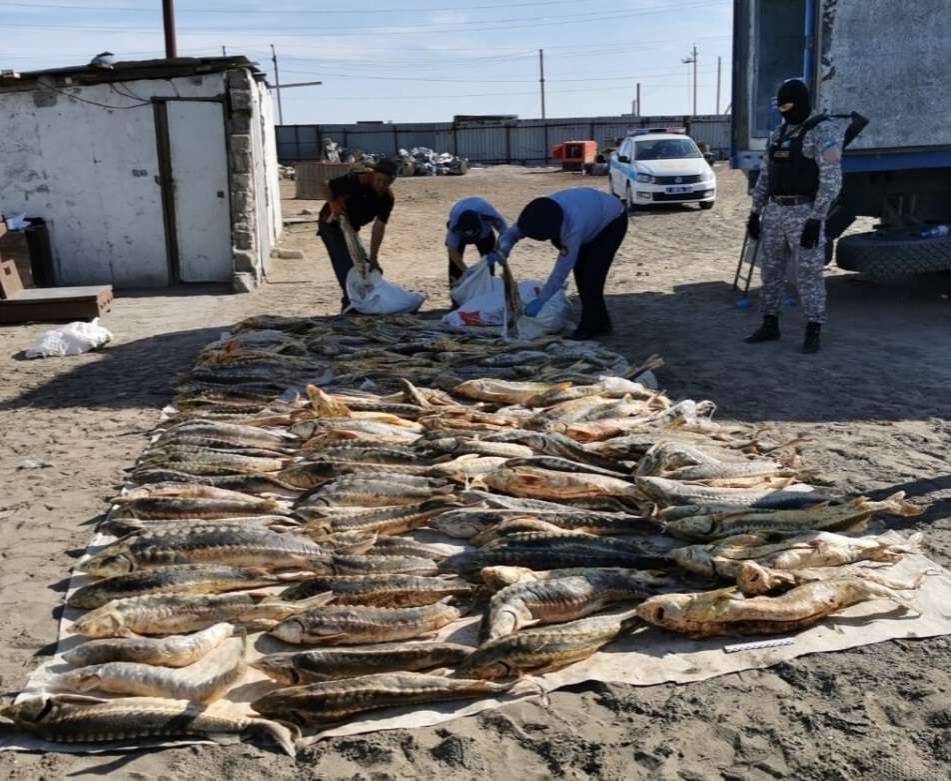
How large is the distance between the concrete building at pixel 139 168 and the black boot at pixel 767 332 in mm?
6905

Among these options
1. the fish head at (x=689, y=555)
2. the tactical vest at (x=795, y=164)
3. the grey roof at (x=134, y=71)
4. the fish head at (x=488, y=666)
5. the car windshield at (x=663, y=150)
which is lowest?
the fish head at (x=488, y=666)

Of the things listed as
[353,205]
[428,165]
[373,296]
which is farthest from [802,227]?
[428,165]

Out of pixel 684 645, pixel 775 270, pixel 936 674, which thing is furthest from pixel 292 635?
pixel 775 270

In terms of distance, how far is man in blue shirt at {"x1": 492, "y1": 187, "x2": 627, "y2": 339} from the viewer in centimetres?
920

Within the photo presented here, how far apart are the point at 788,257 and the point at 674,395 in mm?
2428

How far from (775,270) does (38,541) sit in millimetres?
6793

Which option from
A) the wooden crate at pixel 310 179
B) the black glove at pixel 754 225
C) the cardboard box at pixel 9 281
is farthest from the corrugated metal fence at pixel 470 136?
the black glove at pixel 754 225

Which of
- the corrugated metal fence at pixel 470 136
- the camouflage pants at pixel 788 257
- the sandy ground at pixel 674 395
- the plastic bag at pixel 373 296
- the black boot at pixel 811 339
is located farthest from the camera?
the corrugated metal fence at pixel 470 136

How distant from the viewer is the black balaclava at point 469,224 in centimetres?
1019

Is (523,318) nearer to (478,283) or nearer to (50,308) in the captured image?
(478,283)

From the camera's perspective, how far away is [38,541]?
17.3 ft

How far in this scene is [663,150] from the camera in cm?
A: 2384

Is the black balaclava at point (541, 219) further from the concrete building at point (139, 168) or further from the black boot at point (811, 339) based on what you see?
the concrete building at point (139, 168)

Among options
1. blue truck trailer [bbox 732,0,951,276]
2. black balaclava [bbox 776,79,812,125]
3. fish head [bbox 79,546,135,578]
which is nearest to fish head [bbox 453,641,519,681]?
fish head [bbox 79,546,135,578]
